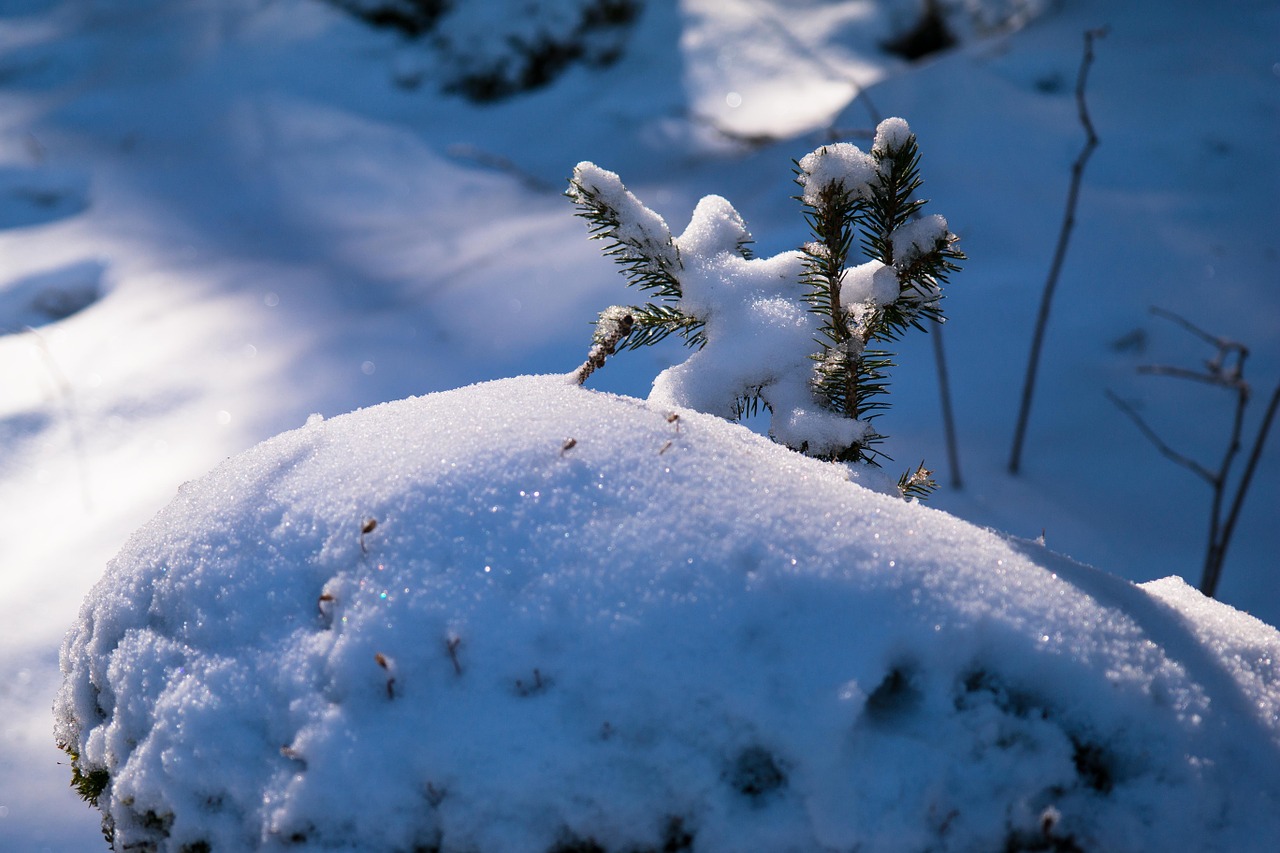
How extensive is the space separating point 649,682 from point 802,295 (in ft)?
2.47

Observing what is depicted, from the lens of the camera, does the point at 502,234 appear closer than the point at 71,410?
No

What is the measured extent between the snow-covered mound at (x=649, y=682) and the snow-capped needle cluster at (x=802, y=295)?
1.10ft

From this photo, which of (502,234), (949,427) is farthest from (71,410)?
(949,427)

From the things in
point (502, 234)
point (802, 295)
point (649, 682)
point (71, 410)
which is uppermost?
point (802, 295)

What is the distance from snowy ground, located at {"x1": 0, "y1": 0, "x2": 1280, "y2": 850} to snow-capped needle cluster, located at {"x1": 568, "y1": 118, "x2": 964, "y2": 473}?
151cm

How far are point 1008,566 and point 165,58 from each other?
5803 mm

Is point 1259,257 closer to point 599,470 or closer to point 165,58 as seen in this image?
point 599,470

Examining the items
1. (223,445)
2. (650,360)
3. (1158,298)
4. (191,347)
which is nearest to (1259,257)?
(1158,298)

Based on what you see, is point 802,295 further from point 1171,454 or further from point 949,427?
point 949,427

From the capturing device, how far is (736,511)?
0.96 metres

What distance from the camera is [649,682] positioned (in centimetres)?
87

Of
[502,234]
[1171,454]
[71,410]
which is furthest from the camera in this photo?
[502,234]

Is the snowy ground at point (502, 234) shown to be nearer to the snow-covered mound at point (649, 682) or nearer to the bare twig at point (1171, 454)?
the bare twig at point (1171, 454)

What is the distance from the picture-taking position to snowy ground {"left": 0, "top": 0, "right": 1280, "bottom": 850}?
109 inches
